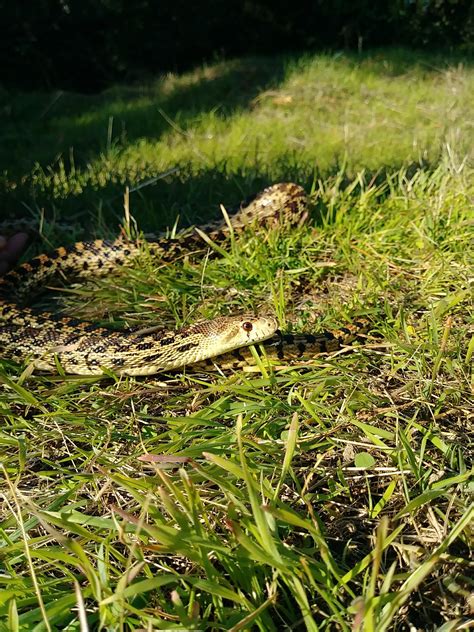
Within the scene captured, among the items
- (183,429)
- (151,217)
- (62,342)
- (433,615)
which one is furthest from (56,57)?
(433,615)

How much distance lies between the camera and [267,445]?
92.7 inches

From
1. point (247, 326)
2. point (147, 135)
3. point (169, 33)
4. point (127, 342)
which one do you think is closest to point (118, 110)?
point (147, 135)

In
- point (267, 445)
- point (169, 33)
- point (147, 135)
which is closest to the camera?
point (267, 445)

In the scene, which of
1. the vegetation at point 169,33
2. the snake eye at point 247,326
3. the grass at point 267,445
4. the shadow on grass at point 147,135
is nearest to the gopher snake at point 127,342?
the snake eye at point 247,326

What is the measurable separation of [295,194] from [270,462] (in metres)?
2.83

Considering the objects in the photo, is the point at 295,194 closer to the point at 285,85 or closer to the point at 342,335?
the point at 342,335

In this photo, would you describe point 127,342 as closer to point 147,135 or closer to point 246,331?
point 246,331

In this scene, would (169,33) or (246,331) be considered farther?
(169,33)

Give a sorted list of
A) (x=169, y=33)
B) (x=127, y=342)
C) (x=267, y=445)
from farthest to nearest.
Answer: (x=169, y=33)
(x=127, y=342)
(x=267, y=445)

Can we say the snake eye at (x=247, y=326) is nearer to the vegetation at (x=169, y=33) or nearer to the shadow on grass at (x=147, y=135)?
the shadow on grass at (x=147, y=135)

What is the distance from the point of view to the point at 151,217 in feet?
16.3

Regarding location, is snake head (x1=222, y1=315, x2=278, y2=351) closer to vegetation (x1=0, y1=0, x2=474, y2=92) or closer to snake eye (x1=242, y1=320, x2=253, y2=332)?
snake eye (x1=242, y1=320, x2=253, y2=332)

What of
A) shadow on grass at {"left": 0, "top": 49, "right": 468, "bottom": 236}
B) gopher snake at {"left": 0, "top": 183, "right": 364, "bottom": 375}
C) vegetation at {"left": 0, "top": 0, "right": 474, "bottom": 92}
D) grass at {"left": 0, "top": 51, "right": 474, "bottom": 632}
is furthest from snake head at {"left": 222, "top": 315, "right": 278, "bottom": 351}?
vegetation at {"left": 0, "top": 0, "right": 474, "bottom": 92}

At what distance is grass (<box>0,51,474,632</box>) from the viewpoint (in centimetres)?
173
